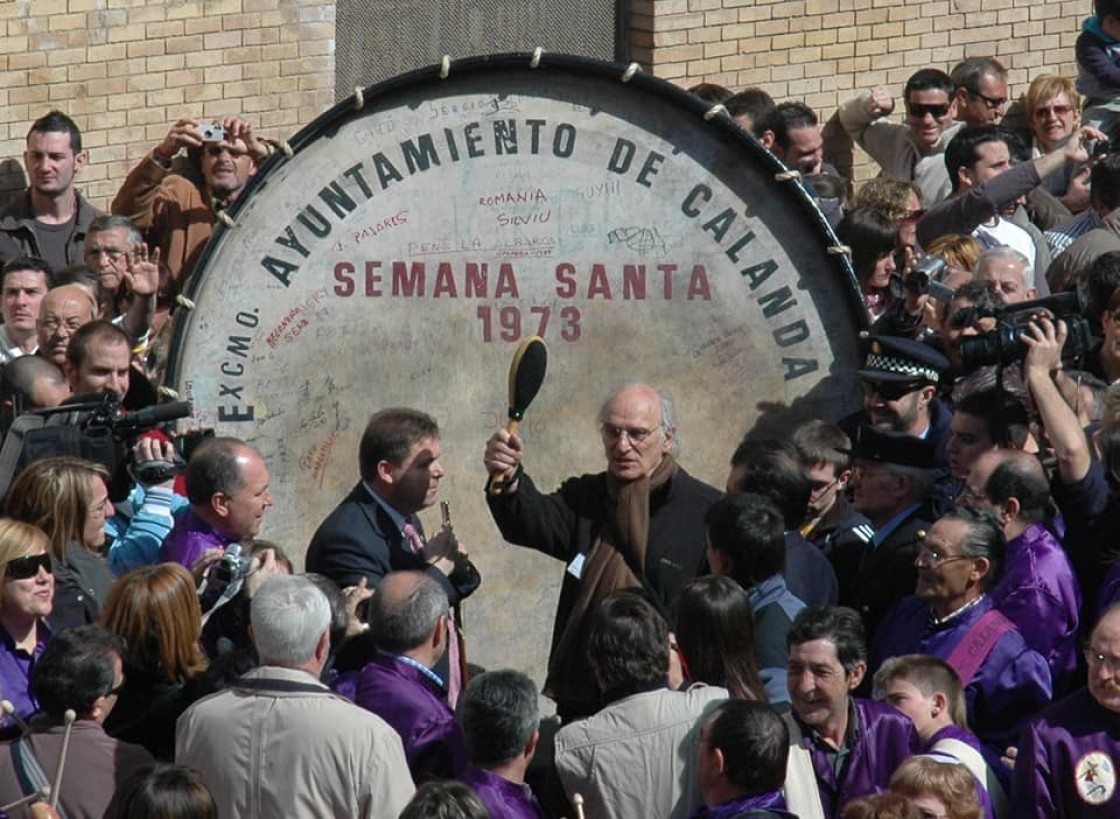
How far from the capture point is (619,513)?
10.1 meters

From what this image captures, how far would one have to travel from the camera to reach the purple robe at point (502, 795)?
8336 mm

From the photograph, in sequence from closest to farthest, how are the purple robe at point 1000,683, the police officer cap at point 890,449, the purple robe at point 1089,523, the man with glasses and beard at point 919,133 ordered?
the purple robe at point 1000,683 → the purple robe at point 1089,523 → the police officer cap at point 890,449 → the man with glasses and beard at point 919,133

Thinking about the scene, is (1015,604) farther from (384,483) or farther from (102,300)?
(102,300)

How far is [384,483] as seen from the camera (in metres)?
10.2

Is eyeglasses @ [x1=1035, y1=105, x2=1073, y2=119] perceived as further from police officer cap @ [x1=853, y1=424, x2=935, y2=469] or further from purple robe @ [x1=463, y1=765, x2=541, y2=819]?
purple robe @ [x1=463, y1=765, x2=541, y2=819]

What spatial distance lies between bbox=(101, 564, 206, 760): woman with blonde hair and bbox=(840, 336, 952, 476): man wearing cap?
262 centimetres

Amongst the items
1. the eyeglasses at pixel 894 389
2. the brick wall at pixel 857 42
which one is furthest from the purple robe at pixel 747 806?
the brick wall at pixel 857 42

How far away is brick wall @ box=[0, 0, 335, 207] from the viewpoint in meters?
16.1

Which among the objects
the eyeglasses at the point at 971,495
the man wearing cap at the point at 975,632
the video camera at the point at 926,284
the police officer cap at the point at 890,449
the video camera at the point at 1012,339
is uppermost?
the video camera at the point at 926,284

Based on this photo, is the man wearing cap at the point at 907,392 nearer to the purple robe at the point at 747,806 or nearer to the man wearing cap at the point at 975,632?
the man wearing cap at the point at 975,632

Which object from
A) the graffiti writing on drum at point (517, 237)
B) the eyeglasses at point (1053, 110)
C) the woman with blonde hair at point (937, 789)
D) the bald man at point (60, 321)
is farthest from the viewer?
the eyeglasses at point (1053, 110)

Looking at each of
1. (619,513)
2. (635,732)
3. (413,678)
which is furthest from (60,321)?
(635,732)

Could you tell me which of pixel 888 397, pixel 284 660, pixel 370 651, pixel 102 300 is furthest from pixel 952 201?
pixel 284 660

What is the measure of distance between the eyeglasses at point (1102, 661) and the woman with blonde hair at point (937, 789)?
54 cm
